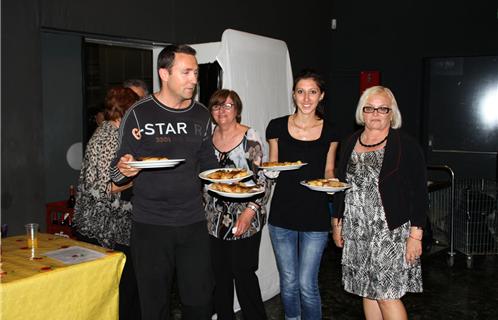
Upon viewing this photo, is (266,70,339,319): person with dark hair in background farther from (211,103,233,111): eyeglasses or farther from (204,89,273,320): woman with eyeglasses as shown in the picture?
(211,103,233,111): eyeglasses

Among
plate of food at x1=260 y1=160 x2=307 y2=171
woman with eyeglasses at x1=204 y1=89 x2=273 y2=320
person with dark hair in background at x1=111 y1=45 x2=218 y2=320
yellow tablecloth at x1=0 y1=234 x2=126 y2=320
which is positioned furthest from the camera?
woman with eyeglasses at x1=204 y1=89 x2=273 y2=320

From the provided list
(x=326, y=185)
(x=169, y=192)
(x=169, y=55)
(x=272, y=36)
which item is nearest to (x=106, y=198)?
(x=169, y=192)

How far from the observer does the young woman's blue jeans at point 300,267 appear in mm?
3025

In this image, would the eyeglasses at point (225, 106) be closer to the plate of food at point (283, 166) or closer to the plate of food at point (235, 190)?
the plate of food at point (283, 166)

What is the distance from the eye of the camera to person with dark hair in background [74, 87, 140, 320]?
2943mm

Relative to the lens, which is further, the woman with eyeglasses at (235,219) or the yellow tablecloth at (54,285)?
the woman with eyeglasses at (235,219)

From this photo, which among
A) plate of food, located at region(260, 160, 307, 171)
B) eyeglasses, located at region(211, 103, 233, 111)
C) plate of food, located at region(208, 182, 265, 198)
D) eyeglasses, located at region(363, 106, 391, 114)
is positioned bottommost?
plate of food, located at region(208, 182, 265, 198)

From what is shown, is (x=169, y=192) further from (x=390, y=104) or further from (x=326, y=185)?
(x=390, y=104)

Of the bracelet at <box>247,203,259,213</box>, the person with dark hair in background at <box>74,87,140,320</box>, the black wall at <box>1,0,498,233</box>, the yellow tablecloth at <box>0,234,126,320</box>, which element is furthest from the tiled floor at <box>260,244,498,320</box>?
the black wall at <box>1,0,498,233</box>

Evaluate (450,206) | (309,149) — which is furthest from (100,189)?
(450,206)

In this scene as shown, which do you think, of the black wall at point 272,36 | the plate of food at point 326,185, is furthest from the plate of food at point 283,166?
the black wall at point 272,36

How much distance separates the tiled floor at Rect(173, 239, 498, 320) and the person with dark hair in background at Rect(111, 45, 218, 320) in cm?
145

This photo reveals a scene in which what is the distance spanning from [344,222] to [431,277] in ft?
8.04

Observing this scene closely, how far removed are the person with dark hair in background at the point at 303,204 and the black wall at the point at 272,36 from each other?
1.91 metres
